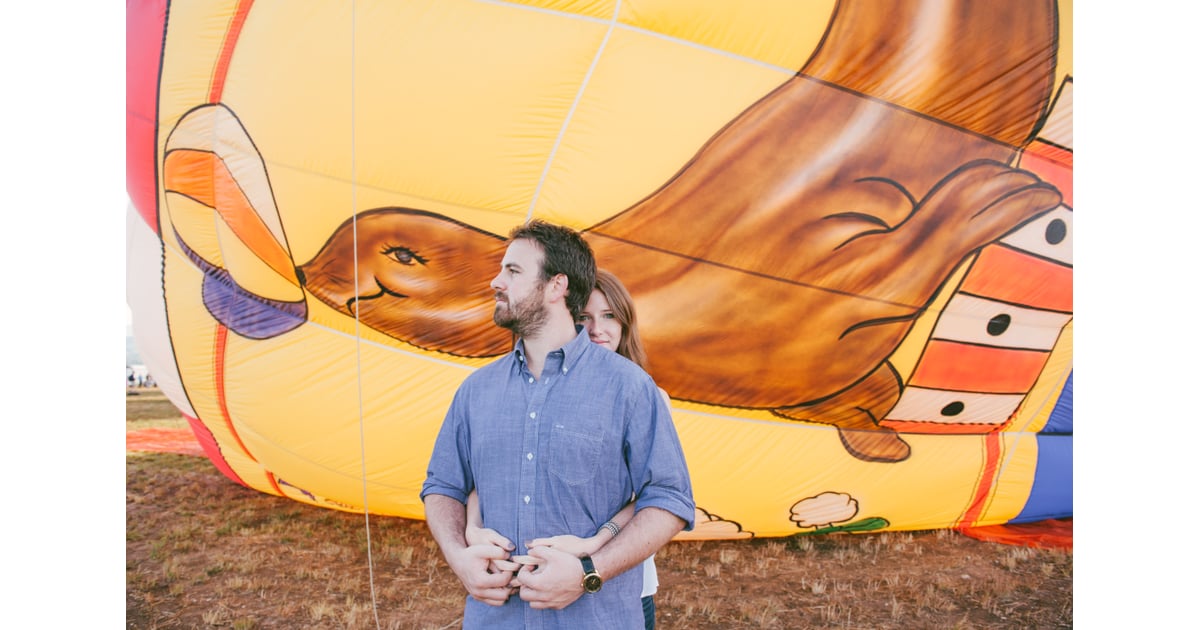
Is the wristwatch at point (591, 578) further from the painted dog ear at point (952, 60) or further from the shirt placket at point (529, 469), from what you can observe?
the painted dog ear at point (952, 60)

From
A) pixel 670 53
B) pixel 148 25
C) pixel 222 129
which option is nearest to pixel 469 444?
pixel 670 53

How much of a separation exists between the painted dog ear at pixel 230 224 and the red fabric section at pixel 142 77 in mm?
119

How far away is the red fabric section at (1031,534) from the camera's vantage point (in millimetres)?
2994

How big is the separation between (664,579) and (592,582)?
5.29 ft

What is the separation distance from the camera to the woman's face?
6.60 feet

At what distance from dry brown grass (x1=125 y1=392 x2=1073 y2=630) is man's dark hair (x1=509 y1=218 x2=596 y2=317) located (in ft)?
4.73

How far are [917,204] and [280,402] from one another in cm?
216

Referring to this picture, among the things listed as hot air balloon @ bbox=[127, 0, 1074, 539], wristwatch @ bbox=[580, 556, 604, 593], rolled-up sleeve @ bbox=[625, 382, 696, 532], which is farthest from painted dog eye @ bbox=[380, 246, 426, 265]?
wristwatch @ bbox=[580, 556, 604, 593]

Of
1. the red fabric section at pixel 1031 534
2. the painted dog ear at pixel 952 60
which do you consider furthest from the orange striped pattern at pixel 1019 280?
the red fabric section at pixel 1031 534

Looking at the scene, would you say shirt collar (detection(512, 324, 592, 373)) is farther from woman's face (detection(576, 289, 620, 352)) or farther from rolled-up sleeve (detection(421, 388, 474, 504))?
woman's face (detection(576, 289, 620, 352))

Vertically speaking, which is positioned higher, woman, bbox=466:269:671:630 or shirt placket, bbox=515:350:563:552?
woman, bbox=466:269:671:630

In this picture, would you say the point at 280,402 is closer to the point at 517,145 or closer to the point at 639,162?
the point at 517,145

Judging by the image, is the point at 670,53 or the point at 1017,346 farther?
the point at 1017,346

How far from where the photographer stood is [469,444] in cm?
138
